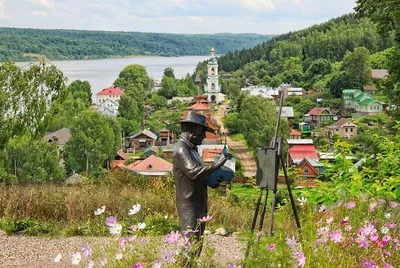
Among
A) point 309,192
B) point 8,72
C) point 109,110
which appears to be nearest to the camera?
point 309,192

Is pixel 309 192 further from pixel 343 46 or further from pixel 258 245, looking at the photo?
pixel 343 46

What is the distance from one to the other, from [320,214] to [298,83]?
57.4 m

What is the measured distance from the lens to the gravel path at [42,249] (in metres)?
4.78

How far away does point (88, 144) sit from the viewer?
A: 76.9ft

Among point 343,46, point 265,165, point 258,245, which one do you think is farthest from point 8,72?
point 343,46

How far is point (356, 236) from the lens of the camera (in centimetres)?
259

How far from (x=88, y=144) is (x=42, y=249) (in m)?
18.5

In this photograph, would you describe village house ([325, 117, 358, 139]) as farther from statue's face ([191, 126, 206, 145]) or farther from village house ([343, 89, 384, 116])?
statue's face ([191, 126, 206, 145])

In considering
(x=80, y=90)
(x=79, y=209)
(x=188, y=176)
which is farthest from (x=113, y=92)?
(x=188, y=176)

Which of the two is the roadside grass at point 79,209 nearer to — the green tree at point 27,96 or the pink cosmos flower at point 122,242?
the pink cosmos flower at point 122,242

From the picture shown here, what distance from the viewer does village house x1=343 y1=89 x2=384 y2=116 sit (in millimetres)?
43656

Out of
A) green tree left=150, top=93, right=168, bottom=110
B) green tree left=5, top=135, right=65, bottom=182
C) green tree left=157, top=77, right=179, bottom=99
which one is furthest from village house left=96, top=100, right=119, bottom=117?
green tree left=5, top=135, right=65, bottom=182

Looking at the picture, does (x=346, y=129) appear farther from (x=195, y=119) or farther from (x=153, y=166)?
(x=195, y=119)

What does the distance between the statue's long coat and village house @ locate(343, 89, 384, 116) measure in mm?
41692
